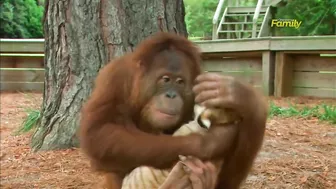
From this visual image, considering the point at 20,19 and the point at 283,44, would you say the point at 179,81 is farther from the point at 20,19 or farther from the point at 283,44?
the point at 20,19

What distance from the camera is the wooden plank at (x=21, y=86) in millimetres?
9375

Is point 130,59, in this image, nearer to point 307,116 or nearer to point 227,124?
point 227,124

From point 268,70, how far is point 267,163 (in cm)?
391

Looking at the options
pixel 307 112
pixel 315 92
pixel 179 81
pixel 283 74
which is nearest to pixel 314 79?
pixel 315 92

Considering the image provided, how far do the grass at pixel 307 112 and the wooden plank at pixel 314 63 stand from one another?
3.57 ft

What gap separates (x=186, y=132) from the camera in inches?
97.6

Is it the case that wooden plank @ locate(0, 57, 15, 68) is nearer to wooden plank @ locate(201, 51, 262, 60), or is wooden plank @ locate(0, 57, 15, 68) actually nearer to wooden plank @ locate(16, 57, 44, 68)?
wooden plank @ locate(16, 57, 44, 68)

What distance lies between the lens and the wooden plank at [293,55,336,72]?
25.5 ft

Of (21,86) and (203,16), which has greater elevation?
(203,16)

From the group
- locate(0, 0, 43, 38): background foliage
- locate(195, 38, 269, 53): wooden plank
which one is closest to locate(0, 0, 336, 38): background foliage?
locate(0, 0, 43, 38): background foliage

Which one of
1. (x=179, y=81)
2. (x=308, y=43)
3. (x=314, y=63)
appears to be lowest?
(x=314, y=63)

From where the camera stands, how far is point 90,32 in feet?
13.9

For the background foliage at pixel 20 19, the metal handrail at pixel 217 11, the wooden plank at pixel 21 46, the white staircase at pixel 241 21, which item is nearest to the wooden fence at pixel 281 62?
the wooden plank at pixel 21 46

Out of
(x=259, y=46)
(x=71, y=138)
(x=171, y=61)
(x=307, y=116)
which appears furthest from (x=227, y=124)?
(x=259, y=46)
